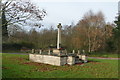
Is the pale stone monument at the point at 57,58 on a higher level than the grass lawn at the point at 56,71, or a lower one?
higher

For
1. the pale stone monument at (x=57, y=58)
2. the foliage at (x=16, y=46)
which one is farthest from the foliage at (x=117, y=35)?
the foliage at (x=16, y=46)

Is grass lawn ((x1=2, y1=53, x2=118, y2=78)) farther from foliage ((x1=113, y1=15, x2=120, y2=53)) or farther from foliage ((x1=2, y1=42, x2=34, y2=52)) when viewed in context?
foliage ((x1=2, y1=42, x2=34, y2=52))

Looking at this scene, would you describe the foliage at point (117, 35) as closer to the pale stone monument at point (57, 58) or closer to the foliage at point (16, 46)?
the pale stone monument at point (57, 58)

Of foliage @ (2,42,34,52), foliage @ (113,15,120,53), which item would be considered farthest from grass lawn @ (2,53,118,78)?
foliage @ (2,42,34,52)

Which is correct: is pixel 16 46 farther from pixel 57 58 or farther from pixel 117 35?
pixel 117 35

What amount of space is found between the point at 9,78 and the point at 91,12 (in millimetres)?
32150

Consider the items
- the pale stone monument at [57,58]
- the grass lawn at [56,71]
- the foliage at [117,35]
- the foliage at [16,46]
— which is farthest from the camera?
the foliage at [16,46]

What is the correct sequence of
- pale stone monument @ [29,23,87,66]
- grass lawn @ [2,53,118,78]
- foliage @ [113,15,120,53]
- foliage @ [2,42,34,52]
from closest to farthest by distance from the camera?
1. grass lawn @ [2,53,118,78]
2. pale stone monument @ [29,23,87,66]
3. foliage @ [113,15,120,53]
4. foliage @ [2,42,34,52]

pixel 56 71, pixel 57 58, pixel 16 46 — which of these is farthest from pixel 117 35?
pixel 56 71

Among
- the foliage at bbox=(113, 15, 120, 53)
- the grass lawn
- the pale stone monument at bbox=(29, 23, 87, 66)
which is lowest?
the grass lawn

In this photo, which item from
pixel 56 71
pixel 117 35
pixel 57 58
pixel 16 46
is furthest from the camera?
pixel 16 46

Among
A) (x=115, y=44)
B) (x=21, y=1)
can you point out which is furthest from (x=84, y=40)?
(x=21, y=1)

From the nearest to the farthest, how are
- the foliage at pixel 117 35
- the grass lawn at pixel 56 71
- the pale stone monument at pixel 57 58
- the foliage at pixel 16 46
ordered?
the grass lawn at pixel 56 71, the pale stone monument at pixel 57 58, the foliage at pixel 117 35, the foliage at pixel 16 46

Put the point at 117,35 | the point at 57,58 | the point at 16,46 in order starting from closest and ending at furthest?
the point at 57,58
the point at 117,35
the point at 16,46
